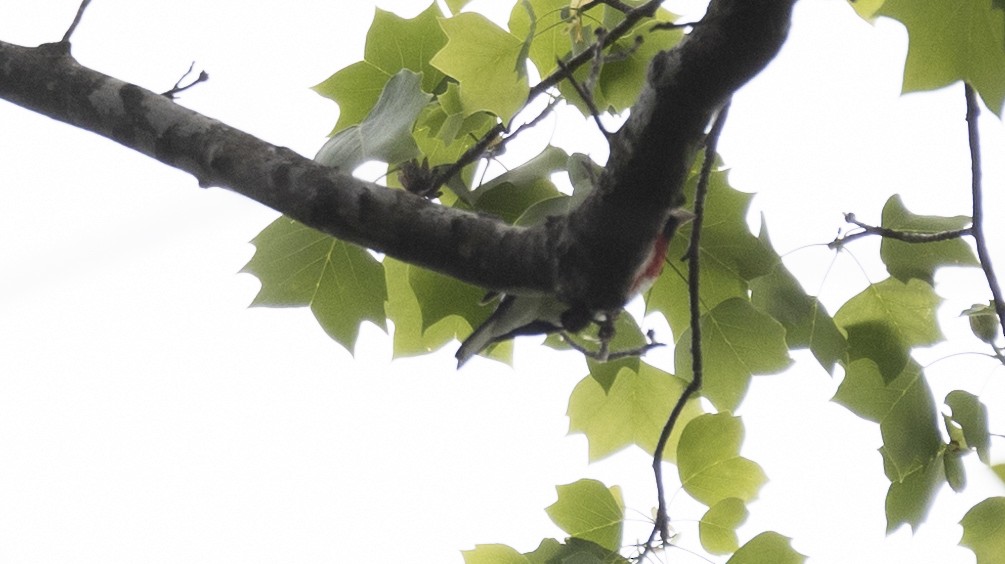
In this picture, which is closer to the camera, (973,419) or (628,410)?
(973,419)

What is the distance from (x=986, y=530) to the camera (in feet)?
4.46

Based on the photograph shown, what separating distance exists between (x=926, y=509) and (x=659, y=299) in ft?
1.70

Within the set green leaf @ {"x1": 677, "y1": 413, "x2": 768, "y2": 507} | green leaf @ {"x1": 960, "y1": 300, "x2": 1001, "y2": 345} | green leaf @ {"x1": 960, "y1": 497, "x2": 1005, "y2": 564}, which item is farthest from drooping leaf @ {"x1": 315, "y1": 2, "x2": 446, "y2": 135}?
green leaf @ {"x1": 960, "y1": 497, "x2": 1005, "y2": 564}

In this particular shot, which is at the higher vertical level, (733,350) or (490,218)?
(733,350)

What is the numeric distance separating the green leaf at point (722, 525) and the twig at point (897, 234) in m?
0.43

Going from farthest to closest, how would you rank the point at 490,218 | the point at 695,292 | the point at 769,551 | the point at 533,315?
1. the point at 769,551
2. the point at 695,292
3. the point at 533,315
4. the point at 490,218

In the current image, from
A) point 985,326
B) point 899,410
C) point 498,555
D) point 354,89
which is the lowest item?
point 498,555

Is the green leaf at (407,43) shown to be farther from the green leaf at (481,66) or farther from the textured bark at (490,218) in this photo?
the textured bark at (490,218)

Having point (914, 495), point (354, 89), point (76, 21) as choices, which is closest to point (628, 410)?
point (914, 495)

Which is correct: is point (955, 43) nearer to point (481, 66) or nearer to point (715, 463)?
point (481, 66)

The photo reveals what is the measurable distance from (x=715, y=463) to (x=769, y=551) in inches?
7.8

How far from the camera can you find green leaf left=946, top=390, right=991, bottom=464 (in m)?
1.27

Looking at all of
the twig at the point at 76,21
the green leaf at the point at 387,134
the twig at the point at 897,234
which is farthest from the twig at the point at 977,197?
the twig at the point at 76,21

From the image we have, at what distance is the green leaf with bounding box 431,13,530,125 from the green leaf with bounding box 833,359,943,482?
676 millimetres
